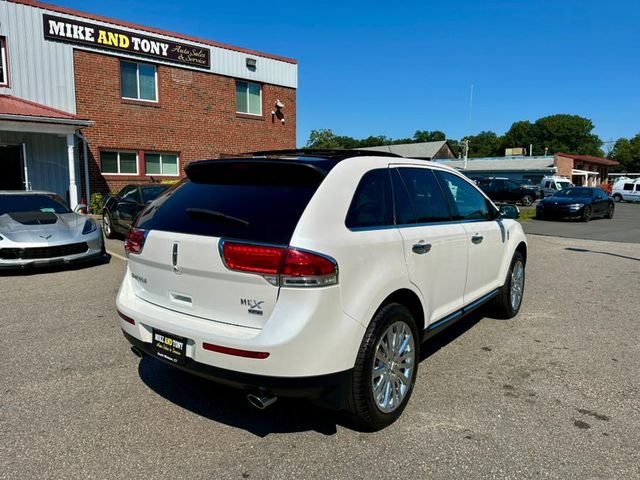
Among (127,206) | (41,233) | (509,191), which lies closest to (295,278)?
(41,233)

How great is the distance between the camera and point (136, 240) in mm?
3344

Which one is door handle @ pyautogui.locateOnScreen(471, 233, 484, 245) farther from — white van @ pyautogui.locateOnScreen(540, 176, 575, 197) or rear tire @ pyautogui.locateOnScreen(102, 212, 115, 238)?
white van @ pyautogui.locateOnScreen(540, 176, 575, 197)

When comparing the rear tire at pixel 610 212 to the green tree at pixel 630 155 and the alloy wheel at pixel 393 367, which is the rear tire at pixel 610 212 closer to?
the alloy wheel at pixel 393 367

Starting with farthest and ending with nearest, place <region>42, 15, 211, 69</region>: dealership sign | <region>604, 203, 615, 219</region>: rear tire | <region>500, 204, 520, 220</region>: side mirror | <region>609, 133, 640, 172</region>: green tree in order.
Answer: <region>609, 133, 640, 172</region>: green tree
<region>604, 203, 615, 219</region>: rear tire
<region>42, 15, 211, 69</region>: dealership sign
<region>500, 204, 520, 220</region>: side mirror

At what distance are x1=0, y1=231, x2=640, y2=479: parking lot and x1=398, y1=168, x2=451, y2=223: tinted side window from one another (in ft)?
4.36

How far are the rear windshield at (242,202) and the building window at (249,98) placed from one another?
18653 millimetres

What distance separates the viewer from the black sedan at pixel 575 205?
20484 millimetres

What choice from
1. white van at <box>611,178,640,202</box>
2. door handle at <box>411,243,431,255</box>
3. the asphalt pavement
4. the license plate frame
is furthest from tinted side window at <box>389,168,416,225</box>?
white van at <box>611,178,640,202</box>

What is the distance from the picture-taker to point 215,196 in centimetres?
312

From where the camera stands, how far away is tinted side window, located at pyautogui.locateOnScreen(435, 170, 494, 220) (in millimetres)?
4246

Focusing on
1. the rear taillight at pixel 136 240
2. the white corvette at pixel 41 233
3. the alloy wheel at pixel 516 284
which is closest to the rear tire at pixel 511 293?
the alloy wheel at pixel 516 284

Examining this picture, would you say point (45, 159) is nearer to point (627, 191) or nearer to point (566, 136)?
point (627, 191)

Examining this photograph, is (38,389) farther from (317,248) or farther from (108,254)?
(108,254)

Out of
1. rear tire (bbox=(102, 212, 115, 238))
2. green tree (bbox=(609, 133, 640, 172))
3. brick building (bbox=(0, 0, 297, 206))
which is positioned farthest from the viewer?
green tree (bbox=(609, 133, 640, 172))
